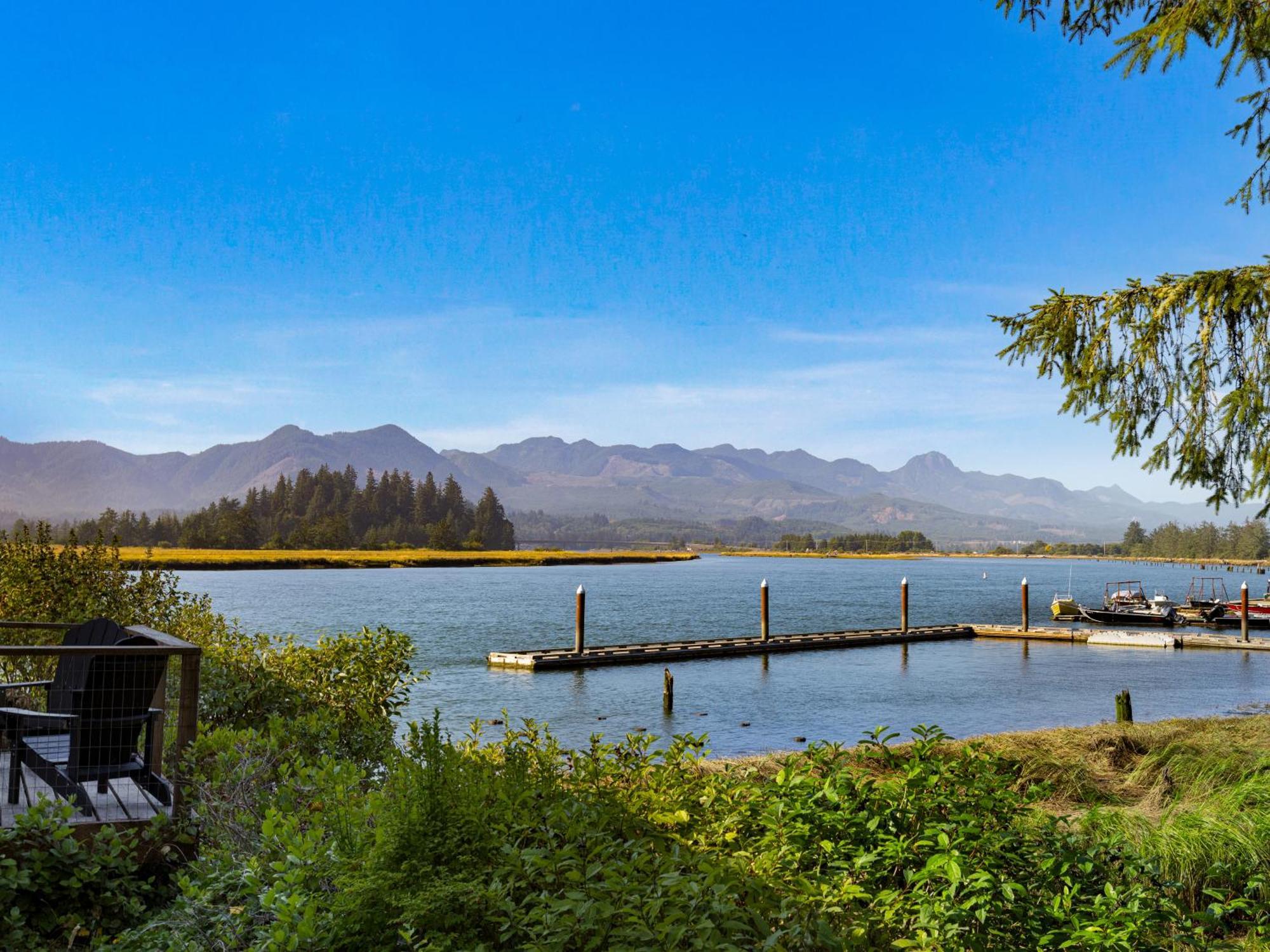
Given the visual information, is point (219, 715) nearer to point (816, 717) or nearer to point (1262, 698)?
point (816, 717)

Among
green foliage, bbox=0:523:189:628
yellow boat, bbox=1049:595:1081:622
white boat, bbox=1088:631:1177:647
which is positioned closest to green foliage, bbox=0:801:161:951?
green foliage, bbox=0:523:189:628

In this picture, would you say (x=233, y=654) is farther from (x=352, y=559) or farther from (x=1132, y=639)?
(x=352, y=559)

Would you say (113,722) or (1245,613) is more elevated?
(113,722)

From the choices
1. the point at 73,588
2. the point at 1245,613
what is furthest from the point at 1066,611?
the point at 73,588

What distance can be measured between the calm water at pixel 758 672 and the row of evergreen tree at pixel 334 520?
83.6m

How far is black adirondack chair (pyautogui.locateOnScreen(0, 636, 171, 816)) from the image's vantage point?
5.70 metres

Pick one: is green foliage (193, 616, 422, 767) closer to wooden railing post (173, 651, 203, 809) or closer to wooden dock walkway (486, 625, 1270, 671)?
wooden railing post (173, 651, 203, 809)

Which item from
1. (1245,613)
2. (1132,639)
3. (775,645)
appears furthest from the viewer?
(1245,613)

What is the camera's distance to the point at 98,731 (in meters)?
5.77

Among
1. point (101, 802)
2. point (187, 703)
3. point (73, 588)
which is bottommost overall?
point (101, 802)

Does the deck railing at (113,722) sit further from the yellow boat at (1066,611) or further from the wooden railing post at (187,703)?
the yellow boat at (1066,611)

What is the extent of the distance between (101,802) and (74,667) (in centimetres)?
88

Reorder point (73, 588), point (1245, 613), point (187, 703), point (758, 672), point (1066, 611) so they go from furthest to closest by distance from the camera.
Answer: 1. point (1066, 611)
2. point (1245, 613)
3. point (758, 672)
4. point (73, 588)
5. point (187, 703)

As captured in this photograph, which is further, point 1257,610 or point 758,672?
point 1257,610
